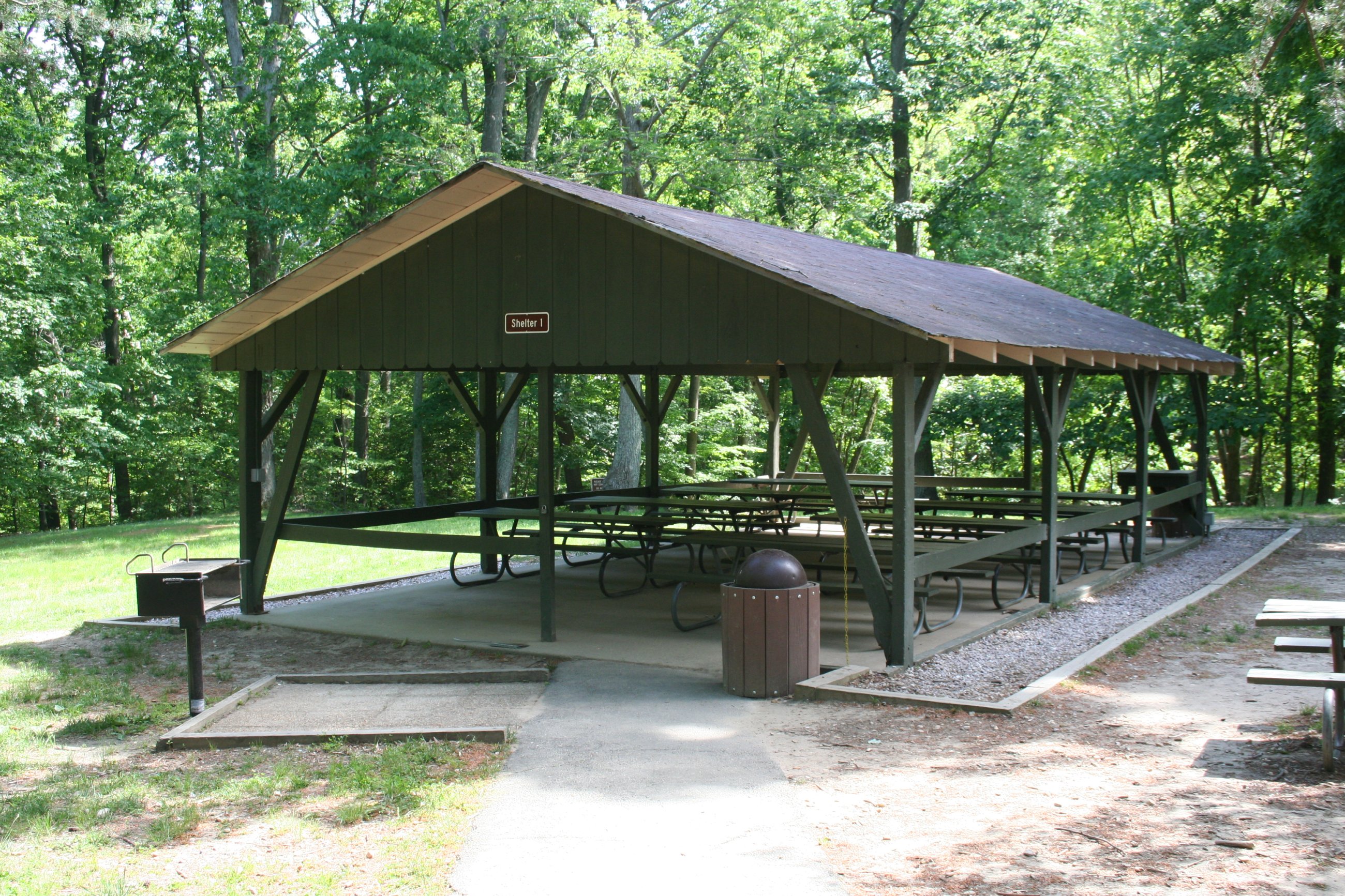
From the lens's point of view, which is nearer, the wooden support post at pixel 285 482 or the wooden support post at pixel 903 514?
the wooden support post at pixel 903 514

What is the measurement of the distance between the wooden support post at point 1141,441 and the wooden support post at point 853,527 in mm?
5647

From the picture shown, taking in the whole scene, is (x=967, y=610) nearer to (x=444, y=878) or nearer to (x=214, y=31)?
(x=444, y=878)

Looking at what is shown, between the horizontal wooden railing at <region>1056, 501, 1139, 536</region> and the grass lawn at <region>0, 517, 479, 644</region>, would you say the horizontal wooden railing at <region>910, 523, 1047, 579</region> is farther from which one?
the grass lawn at <region>0, 517, 479, 644</region>

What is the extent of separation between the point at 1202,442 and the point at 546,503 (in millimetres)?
Result: 10584

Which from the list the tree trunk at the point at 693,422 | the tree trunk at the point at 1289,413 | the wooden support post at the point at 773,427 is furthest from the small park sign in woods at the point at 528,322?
the tree trunk at the point at 1289,413

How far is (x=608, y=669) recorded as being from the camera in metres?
7.36

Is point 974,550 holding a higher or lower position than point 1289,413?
lower

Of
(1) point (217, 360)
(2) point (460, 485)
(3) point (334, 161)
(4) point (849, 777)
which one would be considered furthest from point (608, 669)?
(2) point (460, 485)

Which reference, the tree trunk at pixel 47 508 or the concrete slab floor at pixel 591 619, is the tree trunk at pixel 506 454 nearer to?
the tree trunk at pixel 47 508

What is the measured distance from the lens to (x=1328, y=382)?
19.7m

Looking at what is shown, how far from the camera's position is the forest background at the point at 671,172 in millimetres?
19188

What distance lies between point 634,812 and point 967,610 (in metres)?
5.50

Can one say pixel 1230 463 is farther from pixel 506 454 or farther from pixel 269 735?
pixel 269 735

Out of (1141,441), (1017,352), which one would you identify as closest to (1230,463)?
(1141,441)
